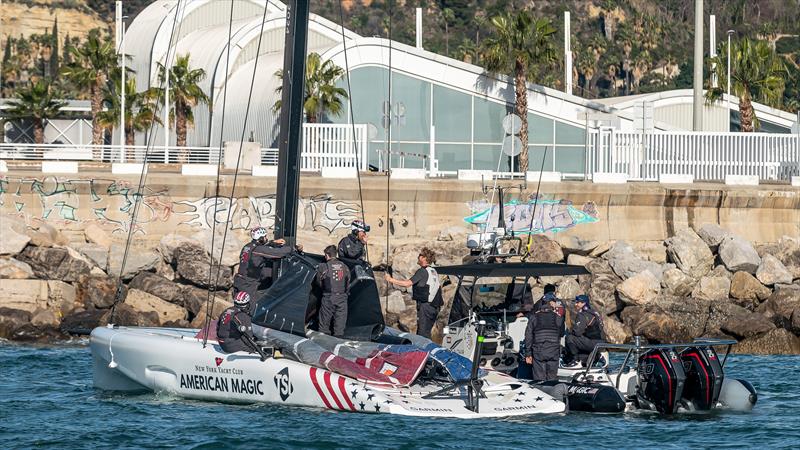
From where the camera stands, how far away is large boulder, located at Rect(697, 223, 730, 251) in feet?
116

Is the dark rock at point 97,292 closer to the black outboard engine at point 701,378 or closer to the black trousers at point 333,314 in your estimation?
the black trousers at point 333,314

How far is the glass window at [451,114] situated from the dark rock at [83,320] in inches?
655

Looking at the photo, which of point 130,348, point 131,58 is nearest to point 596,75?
point 131,58

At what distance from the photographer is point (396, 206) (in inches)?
1421

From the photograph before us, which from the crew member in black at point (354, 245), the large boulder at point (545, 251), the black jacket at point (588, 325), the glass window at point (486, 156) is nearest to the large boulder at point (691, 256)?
the large boulder at point (545, 251)

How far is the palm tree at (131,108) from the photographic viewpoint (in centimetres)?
4854

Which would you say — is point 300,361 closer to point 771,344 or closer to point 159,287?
point 159,287

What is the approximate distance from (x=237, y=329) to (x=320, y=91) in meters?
24.4

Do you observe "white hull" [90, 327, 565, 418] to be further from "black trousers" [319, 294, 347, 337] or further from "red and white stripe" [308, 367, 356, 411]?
"black trousers" [319, 294, 347, 337]

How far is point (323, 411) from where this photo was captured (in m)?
18.3

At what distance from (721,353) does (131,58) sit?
112 feet

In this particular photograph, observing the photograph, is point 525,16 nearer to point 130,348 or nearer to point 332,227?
point 332,227

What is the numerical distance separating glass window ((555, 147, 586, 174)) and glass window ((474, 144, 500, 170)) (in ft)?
6.15

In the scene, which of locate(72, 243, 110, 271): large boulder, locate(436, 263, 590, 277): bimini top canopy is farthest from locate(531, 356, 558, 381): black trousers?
locate(72, 243, 110, 271): large boulder
